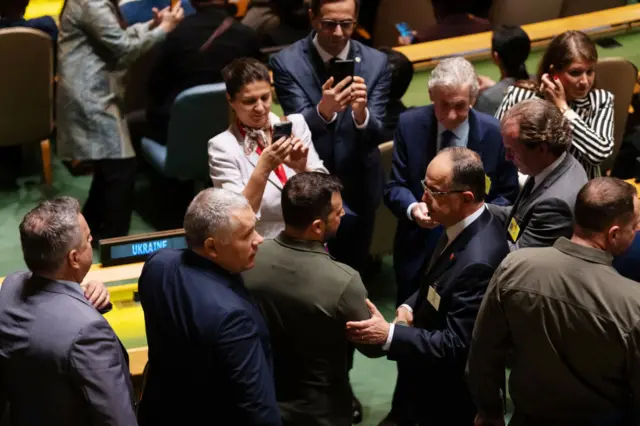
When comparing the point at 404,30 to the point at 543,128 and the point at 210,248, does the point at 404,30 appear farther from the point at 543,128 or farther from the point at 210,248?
the point at 210,248

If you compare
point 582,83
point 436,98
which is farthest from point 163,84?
point 582,83

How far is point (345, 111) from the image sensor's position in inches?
151

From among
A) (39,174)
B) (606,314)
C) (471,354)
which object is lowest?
(39,174)

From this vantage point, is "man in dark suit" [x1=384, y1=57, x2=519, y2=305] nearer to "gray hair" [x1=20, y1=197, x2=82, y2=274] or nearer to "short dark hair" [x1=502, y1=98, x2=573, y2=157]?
"short dark hair" [x1=502, y1=98, x2=573, y2=157]

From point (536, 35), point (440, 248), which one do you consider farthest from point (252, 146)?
point (536, 35)

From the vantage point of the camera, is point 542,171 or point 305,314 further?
point 542,171

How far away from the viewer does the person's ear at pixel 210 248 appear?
8.80 feet

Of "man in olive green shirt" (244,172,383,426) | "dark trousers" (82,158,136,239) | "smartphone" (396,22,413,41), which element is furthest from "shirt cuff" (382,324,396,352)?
"smartphone" (396,22,413,41)

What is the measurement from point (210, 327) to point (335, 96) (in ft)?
4.53

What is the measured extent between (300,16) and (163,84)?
3.93ft

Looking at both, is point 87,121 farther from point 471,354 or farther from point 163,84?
point 471,354

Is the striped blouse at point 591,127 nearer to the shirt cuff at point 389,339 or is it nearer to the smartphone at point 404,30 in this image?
the shirt cuff at point 389,339

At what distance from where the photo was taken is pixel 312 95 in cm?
388

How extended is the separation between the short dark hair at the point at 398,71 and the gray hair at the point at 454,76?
563 mm
